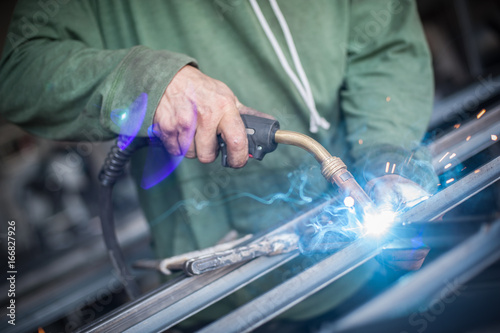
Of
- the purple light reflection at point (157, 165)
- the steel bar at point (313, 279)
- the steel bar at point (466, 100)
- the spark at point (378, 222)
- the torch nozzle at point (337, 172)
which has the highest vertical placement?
the purple light reflection at point (157, 165)

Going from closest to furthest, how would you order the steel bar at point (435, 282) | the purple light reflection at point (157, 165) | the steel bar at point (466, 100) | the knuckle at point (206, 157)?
the knuckle at point (206, 157) → the purple light reflection at point (157, 165) → the steel bar at point (435, 282) → the steel bar at point (466, 100)

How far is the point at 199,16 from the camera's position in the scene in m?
1.00

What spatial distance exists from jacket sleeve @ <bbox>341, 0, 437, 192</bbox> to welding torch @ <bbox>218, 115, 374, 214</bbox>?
0.32 metres

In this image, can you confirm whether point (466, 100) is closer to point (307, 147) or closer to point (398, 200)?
point (398, 200)

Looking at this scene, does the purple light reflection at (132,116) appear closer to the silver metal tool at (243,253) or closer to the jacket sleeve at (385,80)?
the silver metal tool at (243,253)

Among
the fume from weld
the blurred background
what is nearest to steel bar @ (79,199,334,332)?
the fume from weld

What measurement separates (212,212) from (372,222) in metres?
0.57

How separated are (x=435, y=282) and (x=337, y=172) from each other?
3.31 feet

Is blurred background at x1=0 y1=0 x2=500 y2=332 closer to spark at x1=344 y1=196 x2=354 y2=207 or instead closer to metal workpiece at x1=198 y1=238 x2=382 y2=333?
metal workpiece at x1=198 y1=238 x2=382 y2=333

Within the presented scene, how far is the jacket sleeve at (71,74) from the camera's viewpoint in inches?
29.0

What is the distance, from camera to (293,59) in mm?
1058

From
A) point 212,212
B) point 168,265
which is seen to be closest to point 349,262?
point 168,265

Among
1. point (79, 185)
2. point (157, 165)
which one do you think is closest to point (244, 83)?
point (157, 165)

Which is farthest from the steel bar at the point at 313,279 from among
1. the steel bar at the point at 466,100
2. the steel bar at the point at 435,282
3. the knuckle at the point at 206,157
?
the steel bar at the point at 466,100
